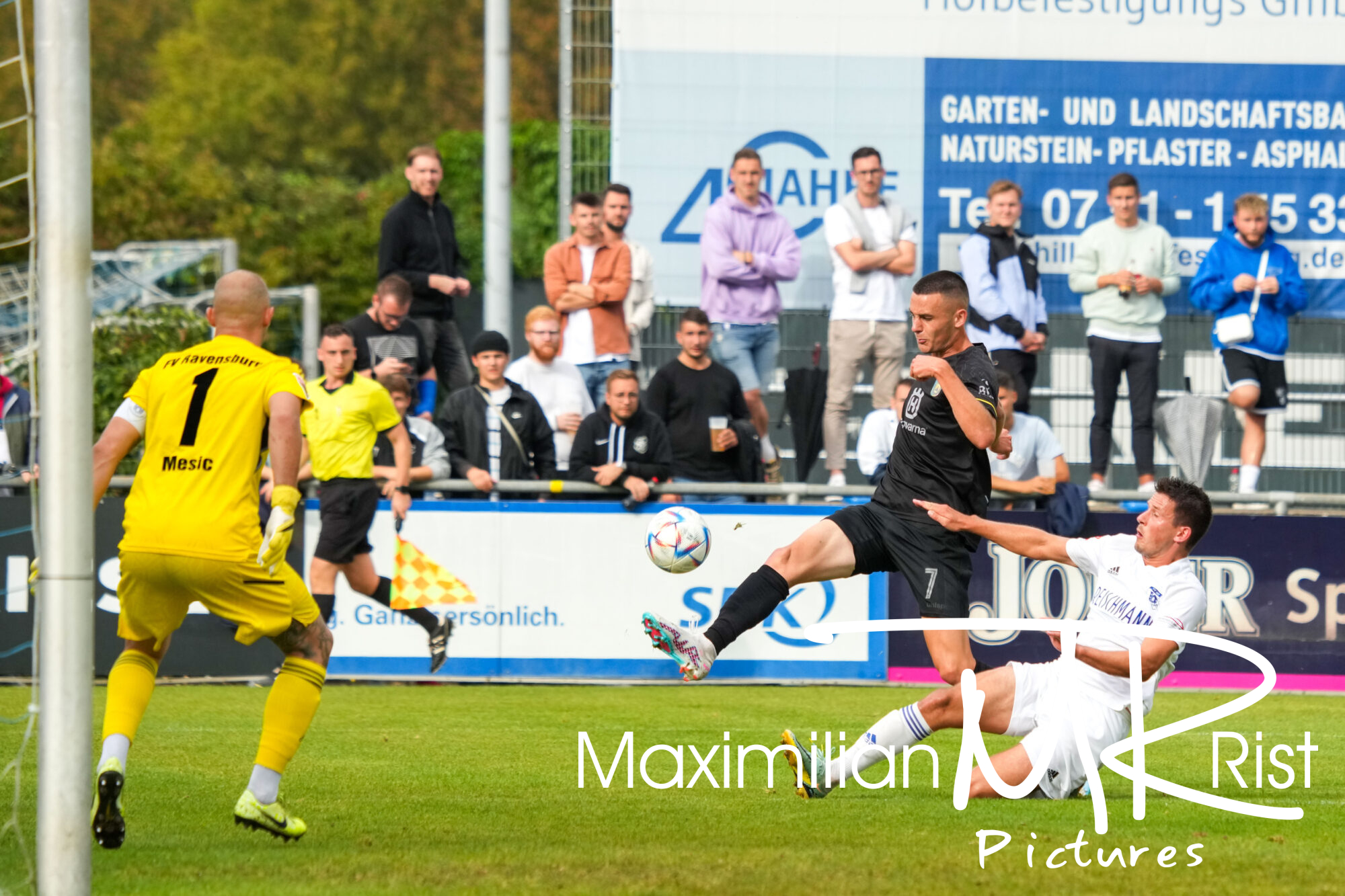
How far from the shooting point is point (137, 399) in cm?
642

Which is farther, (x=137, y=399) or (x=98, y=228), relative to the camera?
(x=98, y=228)

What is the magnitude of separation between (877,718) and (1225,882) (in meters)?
4.78

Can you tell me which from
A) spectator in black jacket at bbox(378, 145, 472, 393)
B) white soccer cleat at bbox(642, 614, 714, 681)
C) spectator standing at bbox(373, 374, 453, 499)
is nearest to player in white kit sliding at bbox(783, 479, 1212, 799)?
white soccer cleat at bbox(642, 614, 714, 681)

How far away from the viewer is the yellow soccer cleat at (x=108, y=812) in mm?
6031

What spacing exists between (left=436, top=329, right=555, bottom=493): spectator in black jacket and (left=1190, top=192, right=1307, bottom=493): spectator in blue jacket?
538 cm

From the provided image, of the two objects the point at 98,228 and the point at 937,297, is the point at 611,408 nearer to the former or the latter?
the point at 937,297

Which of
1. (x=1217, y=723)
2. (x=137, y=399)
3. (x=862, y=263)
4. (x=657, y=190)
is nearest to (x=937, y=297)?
(x=137, y=399)

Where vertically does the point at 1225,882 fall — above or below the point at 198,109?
below

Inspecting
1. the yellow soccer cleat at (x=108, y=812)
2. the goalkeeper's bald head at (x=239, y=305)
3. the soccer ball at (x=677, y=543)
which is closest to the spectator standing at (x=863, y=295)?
the soccer ball at (x=677, y=543)

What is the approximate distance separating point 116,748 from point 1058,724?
3953 millimetres

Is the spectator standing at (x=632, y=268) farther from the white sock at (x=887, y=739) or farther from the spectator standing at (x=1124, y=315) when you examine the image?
the white sock at (x=887, y=739)

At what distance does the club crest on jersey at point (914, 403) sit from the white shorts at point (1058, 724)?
1.24m

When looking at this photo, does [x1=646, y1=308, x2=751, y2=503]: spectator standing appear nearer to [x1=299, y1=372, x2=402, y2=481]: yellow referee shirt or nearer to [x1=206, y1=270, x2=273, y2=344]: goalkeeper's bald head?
[x1=299, y1=372, x2=402, y2=481]: yellow referee shirt

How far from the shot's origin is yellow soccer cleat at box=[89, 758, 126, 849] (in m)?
6.03
